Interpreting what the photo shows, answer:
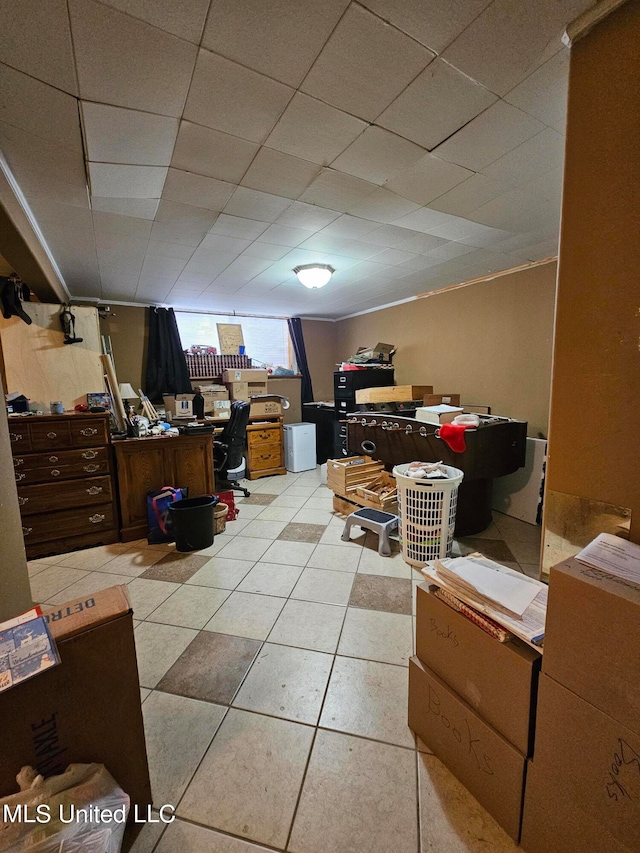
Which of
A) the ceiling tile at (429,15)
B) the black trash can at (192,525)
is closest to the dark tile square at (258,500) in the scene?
the black trash can at (192,525)

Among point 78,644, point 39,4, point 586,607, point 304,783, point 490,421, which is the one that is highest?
point 39,4

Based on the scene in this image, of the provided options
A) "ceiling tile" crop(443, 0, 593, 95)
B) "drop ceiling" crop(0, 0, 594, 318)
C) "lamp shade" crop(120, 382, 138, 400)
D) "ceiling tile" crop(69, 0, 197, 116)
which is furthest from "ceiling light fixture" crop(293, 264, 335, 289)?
"lamp shade" crop(120, 382, 138, 400)

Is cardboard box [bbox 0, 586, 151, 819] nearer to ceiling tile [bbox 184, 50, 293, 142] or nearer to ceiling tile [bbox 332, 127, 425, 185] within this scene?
ceiling tile [bbox 184, 50, 293, 142]

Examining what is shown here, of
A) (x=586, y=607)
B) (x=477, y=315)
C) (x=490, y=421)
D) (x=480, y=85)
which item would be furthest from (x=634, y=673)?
(x=477, y=315)

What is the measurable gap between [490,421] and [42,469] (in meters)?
3.57

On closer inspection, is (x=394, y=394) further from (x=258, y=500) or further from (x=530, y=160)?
(x=530, y=160)

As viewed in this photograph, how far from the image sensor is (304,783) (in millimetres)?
1058

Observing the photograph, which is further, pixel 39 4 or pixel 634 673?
pixel 39 4

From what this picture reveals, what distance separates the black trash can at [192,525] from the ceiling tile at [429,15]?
108 inches

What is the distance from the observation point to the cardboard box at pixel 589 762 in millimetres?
660

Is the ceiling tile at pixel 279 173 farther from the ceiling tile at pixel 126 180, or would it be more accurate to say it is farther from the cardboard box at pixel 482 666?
the cardboard box at pixel 482 666

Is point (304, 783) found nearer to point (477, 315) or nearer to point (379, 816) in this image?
point (379, 816)

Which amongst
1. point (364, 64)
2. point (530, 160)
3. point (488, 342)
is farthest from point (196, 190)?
point (488, 342)

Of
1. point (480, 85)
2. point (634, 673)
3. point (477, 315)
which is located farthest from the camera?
point (477, 315)
